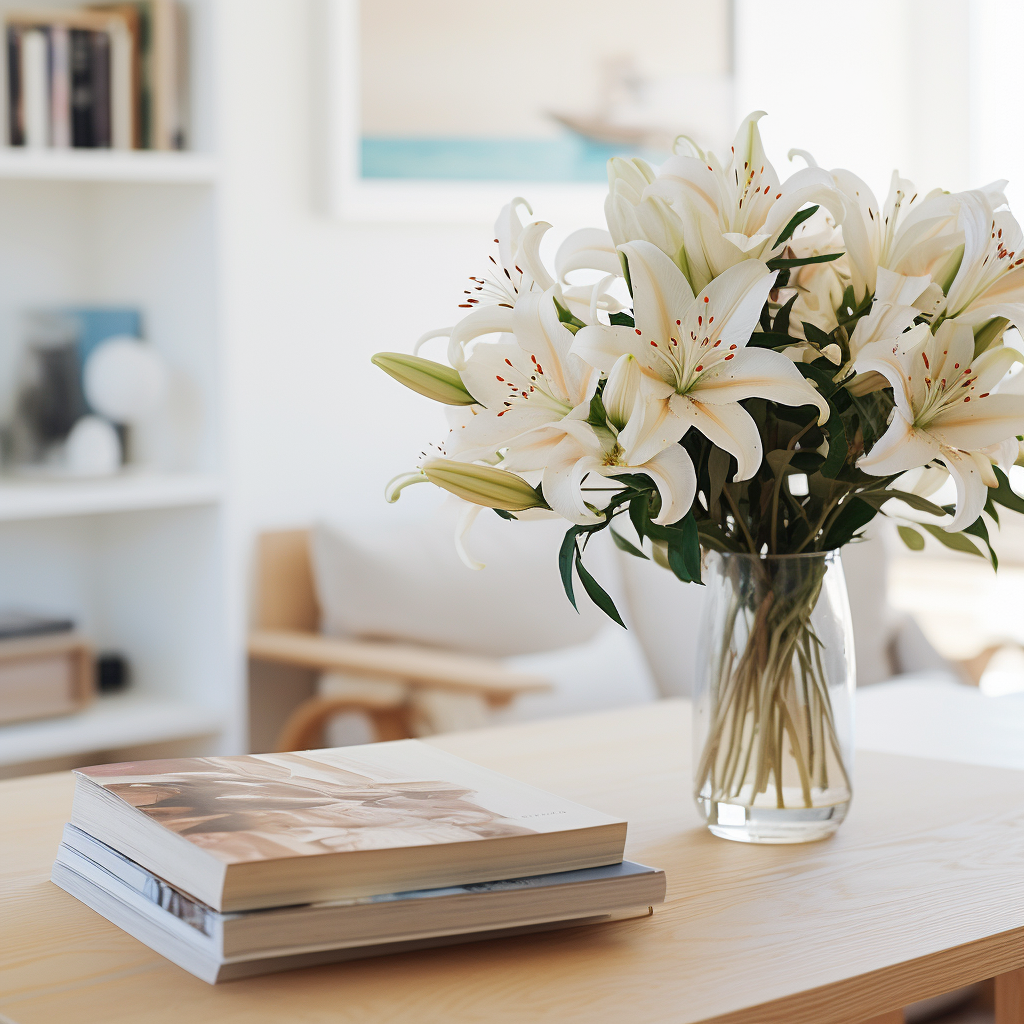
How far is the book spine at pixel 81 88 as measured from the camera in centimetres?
231

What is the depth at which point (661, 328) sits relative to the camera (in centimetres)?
88

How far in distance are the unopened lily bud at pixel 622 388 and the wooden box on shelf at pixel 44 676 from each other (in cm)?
165

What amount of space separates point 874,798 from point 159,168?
165 centimetres

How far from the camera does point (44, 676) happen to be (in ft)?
7.58

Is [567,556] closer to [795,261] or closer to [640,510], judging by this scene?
[640,510]

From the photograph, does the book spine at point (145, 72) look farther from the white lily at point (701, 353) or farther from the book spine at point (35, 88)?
the white lily at point (701, 353)

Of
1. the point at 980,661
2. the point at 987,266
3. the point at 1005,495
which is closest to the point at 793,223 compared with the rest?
the point at 987,266

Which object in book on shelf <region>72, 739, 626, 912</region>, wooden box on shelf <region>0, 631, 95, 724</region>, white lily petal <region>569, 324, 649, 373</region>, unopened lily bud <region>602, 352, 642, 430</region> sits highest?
white lily petal <region>569, 324, 649, 373</region>

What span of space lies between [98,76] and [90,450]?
24.2 inches

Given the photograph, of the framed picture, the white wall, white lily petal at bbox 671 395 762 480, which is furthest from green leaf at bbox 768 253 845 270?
the framed picture

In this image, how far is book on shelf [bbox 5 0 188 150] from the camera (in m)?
2.28

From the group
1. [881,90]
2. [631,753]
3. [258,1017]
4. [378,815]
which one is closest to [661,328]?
[378,815]

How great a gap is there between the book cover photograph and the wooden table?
0.24 ft

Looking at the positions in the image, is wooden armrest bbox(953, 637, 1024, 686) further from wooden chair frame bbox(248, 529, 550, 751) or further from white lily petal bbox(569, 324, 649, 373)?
white lily petal bbox(569, 324, 649, 373)
